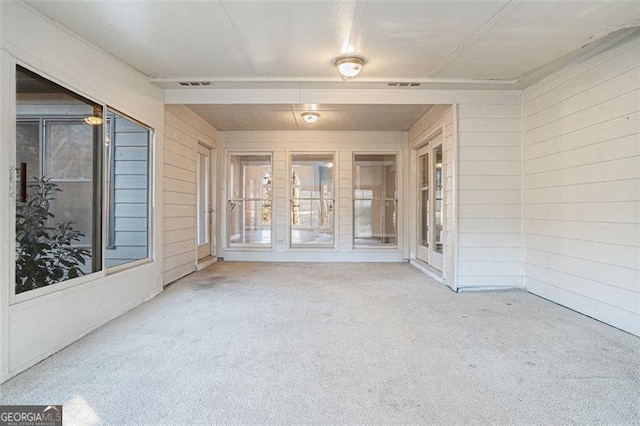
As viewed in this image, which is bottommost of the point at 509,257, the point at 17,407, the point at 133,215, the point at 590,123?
the point at 17,407

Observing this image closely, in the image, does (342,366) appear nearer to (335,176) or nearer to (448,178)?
(448,178)

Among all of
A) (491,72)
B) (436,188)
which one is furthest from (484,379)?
(436,188)

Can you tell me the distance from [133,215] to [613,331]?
505cm

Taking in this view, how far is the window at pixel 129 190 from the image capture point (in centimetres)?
384

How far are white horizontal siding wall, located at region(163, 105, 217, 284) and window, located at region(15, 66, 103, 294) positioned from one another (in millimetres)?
1137

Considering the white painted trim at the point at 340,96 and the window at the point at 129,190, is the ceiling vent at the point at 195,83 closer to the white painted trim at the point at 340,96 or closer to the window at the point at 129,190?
the white painted trim at the point at 340,96

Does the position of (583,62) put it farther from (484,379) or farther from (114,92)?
(114,92)

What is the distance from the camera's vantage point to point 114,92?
339 centimetres

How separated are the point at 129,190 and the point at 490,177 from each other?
4545mm

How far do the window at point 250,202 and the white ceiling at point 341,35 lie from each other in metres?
2.88

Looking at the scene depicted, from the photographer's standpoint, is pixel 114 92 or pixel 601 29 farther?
pixel 114 92

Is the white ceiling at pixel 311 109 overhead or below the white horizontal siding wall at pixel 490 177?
overhead

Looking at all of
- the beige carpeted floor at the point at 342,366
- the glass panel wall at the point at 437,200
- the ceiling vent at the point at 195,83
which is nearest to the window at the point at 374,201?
the glass panel wall at the point at 437,200

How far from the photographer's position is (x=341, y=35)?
2986 millimetres
